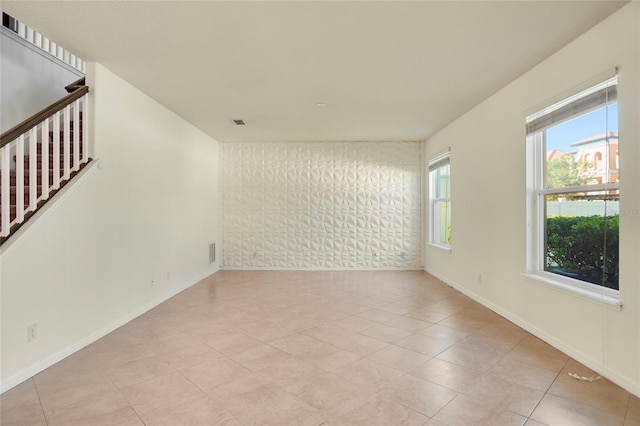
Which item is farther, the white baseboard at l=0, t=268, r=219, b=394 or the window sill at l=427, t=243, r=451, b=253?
the window sill at l=427, t=243, r=451, b=253

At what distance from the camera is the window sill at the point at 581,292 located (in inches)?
87.9

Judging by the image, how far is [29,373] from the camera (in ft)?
7.47

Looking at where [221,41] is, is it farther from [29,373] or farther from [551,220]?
[551,220]

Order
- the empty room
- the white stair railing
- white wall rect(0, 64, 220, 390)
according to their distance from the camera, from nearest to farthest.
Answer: the empty room, white wall rect(0, 64, 220, 390), the white stair railing

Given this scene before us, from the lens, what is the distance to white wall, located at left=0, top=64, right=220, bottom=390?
2297 mm

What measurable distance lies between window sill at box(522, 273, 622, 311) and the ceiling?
2007 millimetres

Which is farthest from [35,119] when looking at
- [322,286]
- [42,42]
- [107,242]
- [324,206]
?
[324,206]

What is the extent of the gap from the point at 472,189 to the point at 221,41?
351 centimetres

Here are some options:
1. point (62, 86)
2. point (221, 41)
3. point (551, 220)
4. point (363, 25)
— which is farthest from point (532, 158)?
point (62, 86)

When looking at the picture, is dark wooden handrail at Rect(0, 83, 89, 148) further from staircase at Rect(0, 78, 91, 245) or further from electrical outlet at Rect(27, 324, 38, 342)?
electrical outlet at Rect(27, 324, 38, 342)

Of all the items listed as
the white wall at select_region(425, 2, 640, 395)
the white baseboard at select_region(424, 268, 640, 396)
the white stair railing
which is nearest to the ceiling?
the white wall at select_region(425, 2, 640, 395)

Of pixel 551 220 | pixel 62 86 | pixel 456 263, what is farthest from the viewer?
pixel 456 263

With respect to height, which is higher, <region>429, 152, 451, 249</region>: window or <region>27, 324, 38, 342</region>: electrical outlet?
<region>429, 152, 451, 249</region>: window

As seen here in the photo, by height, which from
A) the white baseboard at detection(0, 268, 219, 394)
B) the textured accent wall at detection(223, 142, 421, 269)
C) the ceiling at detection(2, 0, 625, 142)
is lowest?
the white baseboard at detection(0, 268, 219, 394)
